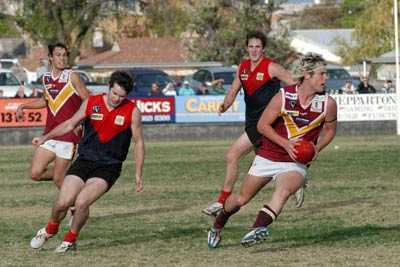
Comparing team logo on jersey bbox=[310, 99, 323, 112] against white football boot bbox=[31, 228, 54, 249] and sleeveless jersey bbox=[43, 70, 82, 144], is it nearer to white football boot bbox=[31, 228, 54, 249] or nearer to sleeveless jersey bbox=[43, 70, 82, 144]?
white football boot bbox=[31, 228, 54, 249]

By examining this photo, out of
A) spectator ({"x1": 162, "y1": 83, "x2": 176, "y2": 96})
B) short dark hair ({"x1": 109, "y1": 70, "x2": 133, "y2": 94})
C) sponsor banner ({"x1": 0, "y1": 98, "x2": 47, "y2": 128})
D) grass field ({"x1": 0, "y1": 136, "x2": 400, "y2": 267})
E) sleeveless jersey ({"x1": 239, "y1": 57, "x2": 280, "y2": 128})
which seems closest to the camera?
grass field ({"x1": 0, "y1": 136, "x2": 400, "y2": 267})

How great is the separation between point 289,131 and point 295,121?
0.12 meters

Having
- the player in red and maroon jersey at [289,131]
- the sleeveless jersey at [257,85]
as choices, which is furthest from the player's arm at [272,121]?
the sleeveless jersey at [257,85]

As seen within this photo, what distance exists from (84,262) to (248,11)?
57.3 m

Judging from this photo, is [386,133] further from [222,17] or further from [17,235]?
[222,17]

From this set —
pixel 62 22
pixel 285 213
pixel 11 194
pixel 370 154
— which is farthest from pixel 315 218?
pixel 62 22

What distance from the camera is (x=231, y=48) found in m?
68.7

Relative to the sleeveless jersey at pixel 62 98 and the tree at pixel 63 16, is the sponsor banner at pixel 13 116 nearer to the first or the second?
the sleeveless jersey at pixel 62 98

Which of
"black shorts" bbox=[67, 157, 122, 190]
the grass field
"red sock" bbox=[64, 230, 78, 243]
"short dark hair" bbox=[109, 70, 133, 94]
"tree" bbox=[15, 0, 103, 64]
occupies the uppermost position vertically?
"short dark hair" bbox=[109, 70, 133, 94]

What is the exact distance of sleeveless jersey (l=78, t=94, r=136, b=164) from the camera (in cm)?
1232

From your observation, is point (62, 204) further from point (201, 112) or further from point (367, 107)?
point (367, 107)

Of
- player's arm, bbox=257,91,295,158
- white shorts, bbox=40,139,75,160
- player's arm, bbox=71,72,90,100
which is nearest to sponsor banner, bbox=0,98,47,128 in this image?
white shorts, bbox=40,139,75,160

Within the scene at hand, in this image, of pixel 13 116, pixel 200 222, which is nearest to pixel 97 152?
pixel 200 222

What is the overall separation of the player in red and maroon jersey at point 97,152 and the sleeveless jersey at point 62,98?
211 cm
